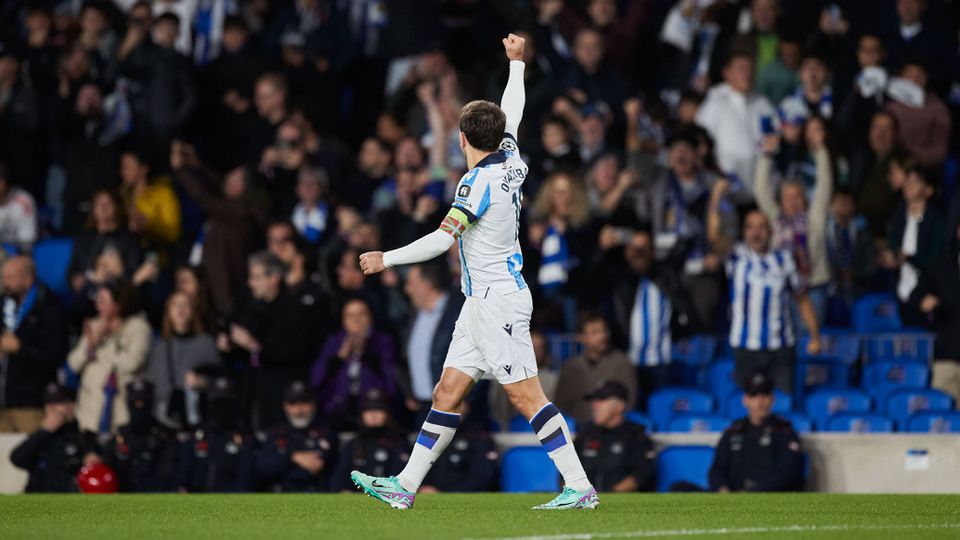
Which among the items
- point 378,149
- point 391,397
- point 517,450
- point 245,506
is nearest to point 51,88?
point 378,149

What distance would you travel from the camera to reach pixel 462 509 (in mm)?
10078

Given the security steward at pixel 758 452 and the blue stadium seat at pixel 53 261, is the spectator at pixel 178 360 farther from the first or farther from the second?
the security steward at pixel 758 452

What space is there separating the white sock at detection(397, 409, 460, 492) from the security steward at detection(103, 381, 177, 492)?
562 cm

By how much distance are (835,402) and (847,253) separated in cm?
213

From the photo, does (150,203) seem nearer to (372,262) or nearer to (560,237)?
(560,237)

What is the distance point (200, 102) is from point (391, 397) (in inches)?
225

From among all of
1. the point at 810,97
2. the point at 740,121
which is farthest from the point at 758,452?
the point at 810,97

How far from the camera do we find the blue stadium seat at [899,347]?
15570 millimetres

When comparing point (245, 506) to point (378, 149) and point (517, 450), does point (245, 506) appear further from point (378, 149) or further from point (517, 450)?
point (378, 149)

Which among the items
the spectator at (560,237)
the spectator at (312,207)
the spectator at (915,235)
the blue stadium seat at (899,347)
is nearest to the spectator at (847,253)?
the spectator at (915,235)

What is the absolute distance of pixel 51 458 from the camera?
14.9 meters

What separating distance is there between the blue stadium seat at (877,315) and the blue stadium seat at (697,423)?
6.65ft

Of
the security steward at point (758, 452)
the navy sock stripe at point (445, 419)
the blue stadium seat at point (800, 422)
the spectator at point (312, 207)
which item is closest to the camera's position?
the navy sock stripe at point (445, 419)

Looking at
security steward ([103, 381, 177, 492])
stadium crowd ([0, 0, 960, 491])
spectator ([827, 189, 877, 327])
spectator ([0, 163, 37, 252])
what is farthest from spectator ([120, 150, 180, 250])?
spectator ([827, 189, 877, 327])
